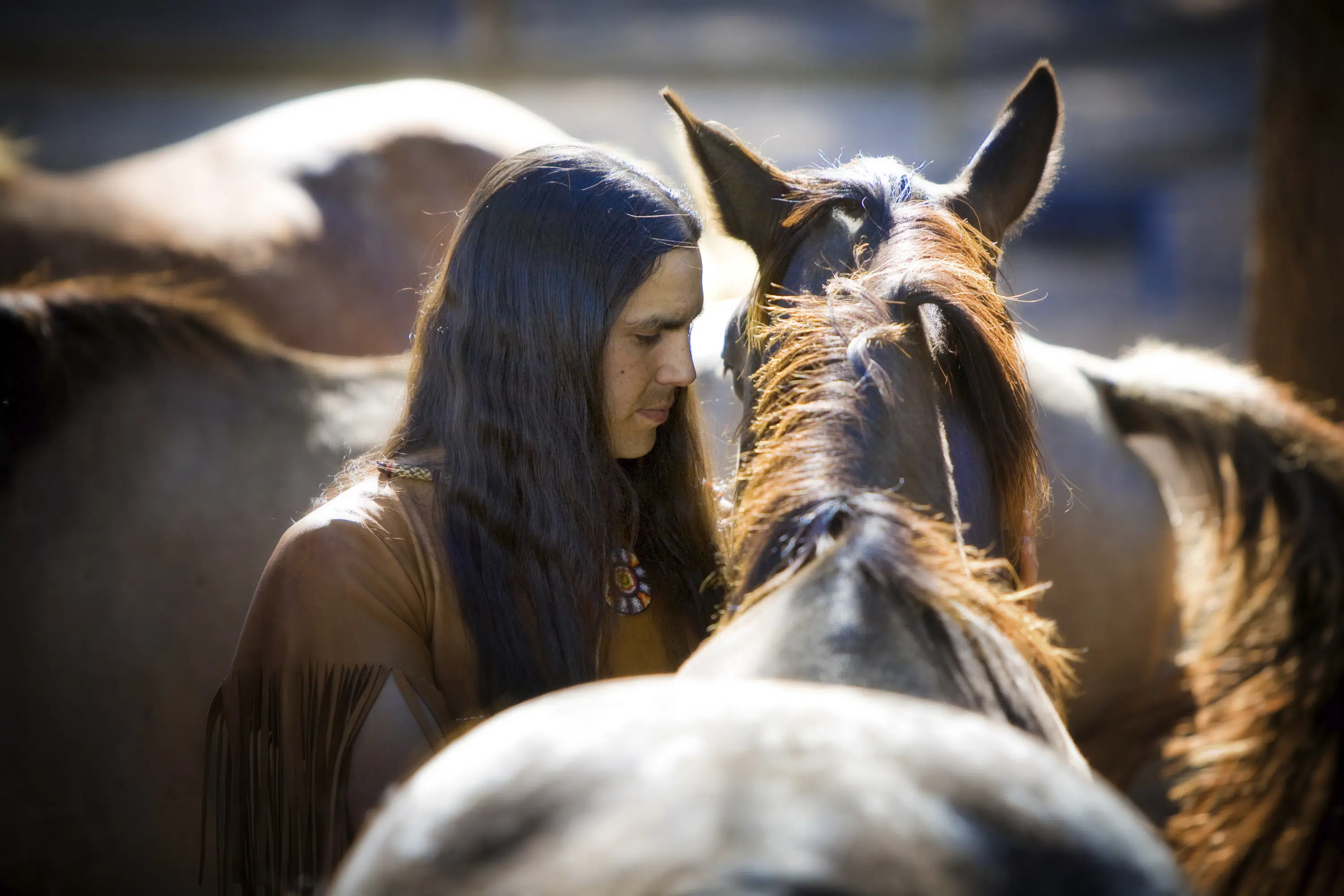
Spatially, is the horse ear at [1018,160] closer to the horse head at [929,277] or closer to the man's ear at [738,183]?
the horse head at [929,277]

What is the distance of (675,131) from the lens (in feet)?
5.36

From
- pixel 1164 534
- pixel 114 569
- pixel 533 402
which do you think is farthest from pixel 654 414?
pixel 1164 534

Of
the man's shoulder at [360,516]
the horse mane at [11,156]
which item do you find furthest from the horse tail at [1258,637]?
the horse mane at [11,156]

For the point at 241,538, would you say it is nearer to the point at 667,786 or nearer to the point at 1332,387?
the point at 667,786

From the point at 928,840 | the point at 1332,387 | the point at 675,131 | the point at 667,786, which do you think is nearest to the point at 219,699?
the point at 667,786

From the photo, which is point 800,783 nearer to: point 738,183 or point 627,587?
point 627,587

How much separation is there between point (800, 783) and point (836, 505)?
1.34 ft

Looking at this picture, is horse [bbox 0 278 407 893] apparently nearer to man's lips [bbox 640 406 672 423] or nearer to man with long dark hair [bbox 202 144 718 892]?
man with long dark hair [bbox 202 144 718 892]

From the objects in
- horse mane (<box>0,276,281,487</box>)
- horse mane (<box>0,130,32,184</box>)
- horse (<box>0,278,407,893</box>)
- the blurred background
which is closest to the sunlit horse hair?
horse (<box>0,278,407,893</box>)

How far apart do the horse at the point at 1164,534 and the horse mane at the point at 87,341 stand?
113 centimetres

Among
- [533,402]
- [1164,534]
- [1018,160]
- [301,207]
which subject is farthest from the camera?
[301,207]

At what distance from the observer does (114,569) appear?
1.95 metres

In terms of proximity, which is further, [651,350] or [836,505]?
[651,350]

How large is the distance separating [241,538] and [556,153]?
1137mm
